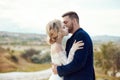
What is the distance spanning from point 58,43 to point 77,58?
0.21 meters

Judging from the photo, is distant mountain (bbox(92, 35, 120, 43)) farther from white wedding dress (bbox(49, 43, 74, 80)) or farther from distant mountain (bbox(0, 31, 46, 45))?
white wedding dress (bbox(49, 43, 74, 80))

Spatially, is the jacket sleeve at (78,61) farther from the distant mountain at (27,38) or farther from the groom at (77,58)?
the distant mountain at (27,38)

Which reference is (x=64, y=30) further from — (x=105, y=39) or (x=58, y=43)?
(x=105, y=39)

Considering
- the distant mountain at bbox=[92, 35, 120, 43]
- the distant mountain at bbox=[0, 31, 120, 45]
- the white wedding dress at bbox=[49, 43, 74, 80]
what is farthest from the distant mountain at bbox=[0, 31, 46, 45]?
the white wedding dress at bbox=[49, 43, 74, 80]

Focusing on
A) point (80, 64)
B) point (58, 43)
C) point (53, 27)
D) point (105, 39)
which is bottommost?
point (105, 39)

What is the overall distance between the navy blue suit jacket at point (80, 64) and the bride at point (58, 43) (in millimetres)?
34

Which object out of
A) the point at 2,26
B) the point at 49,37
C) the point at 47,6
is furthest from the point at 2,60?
the point at 49,37

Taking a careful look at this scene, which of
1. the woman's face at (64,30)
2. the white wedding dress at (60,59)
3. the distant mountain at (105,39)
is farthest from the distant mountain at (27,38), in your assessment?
the woman's face at (64,30)

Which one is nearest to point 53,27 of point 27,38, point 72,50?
point 72,50

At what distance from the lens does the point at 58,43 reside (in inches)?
79.5

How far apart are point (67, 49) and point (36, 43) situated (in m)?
2.22

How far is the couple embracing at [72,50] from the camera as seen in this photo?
1876 millimetres

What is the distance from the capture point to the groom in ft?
6.14

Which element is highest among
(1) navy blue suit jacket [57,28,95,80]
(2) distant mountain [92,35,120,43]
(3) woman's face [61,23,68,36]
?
(3) woman's face [61,23,68,36]
